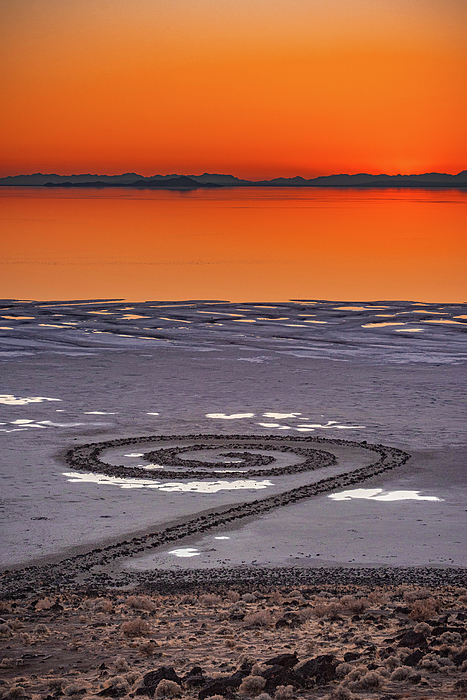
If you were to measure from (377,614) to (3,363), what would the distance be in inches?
666

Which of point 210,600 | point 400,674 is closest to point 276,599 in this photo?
point 210,600

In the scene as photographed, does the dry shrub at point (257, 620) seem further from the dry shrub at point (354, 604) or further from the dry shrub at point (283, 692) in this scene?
the dry shrub at point (283, 692)

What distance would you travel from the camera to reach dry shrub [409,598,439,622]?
27.2 feet

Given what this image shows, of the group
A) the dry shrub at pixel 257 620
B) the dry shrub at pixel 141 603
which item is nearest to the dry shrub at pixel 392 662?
the dry shrub at pixel 257 620

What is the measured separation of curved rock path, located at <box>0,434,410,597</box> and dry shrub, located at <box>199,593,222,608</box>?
936 mm

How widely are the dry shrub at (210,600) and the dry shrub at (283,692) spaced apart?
7.26 feet

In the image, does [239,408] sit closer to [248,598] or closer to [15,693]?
[248,598]

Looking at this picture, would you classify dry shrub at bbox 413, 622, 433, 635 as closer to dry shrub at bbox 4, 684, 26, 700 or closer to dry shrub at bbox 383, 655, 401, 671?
dry shrub at bbox 383, 655, 401, 671

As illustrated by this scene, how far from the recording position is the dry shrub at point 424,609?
27.2 ft

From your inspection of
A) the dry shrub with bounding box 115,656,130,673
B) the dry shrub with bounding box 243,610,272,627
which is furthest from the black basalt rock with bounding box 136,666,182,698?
the dry shrub with bounding box 243,610,272,627

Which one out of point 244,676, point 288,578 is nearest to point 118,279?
point 288,578

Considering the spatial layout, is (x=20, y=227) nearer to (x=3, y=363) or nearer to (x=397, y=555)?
(x=3, y=363)

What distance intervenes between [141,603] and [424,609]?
245 centimetres

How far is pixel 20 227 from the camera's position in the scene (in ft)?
264
